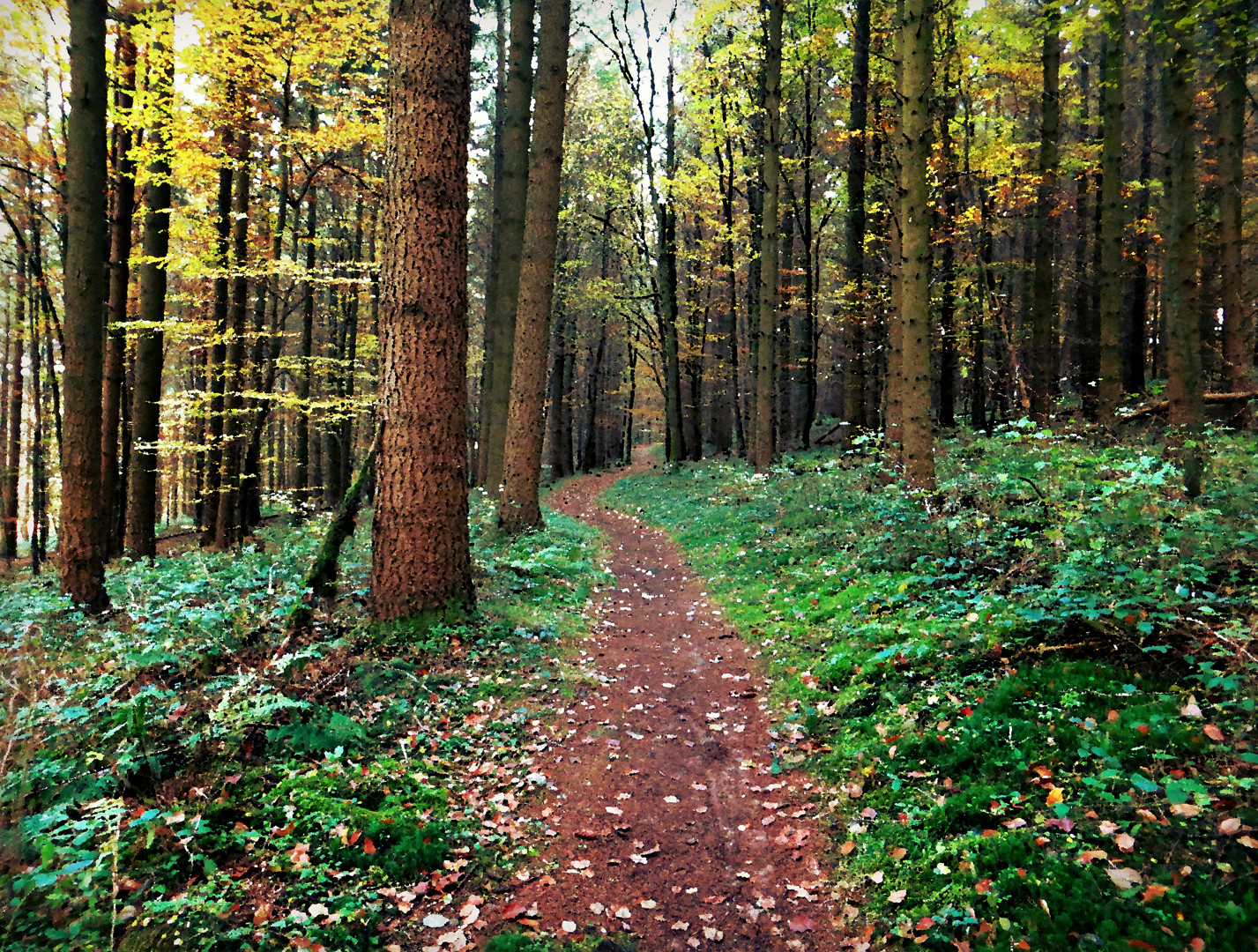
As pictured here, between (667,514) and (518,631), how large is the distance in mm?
9898

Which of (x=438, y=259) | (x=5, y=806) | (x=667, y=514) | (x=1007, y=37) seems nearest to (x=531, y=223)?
(x=438, y=259)

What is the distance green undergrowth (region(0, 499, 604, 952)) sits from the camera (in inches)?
117

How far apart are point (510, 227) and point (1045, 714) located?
14341mm

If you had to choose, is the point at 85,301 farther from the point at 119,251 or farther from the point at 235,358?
the point at 235,358

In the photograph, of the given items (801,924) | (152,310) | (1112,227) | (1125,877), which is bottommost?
(801,924)

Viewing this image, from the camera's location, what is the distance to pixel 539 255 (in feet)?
35.1

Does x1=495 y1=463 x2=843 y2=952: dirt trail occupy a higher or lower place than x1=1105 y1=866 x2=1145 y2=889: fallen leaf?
lower

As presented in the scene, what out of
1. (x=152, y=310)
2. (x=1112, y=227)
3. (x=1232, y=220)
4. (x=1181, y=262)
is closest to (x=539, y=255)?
(x=152, y=310)

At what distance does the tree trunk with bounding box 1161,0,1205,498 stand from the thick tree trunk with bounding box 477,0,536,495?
34.7 ft

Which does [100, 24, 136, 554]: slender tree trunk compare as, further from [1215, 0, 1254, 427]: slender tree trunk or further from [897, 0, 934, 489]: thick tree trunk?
[1215, 0, 1254, 427]: slender tree trunk

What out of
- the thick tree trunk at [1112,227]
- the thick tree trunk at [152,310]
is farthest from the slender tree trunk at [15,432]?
the thick tree trunk at [1112,227]

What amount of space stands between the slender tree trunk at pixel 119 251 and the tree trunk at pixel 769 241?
13091mm

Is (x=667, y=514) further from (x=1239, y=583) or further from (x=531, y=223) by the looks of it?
(x=1239, y=583)

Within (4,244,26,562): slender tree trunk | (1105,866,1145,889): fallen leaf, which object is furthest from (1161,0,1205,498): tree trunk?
(4,244,26,562): slender tree trunk
